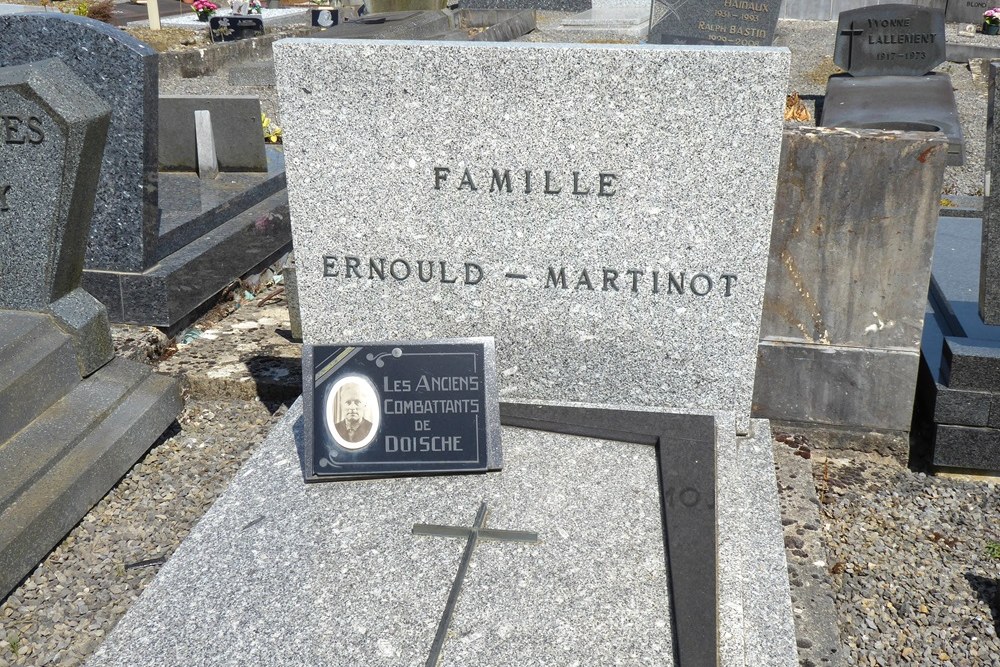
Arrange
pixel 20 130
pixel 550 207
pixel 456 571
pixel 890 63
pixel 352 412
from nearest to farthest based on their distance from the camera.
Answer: pixel 456 571 → pixel 352 412 → pixel 550 207 → pixel 20 130 → pixel 890 63

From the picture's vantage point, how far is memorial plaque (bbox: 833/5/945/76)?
31.7 feet

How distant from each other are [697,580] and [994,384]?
1880 millimetres

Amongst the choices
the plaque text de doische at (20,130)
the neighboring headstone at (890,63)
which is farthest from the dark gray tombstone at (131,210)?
the neighboring headstone at (890,63)

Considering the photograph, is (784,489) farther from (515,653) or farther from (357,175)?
(357,175)

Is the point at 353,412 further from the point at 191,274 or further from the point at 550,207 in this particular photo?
the point at 191,274

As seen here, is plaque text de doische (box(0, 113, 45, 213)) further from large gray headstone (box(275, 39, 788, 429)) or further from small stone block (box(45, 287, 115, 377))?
large gray headstone (box(275, 39, 788, 429))

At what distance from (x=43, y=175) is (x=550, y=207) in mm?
2058

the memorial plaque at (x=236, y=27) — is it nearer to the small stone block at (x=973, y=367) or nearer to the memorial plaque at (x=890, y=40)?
the memorial plaque at (x=890, y=40)

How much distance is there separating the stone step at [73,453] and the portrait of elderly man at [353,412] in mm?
1149

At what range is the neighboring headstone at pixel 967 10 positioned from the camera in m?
16.4

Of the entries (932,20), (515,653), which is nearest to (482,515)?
(515,653)

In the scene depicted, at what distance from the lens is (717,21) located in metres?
10.4

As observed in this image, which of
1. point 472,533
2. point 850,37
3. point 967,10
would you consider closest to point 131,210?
point 472,533

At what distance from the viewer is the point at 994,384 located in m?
3.64
